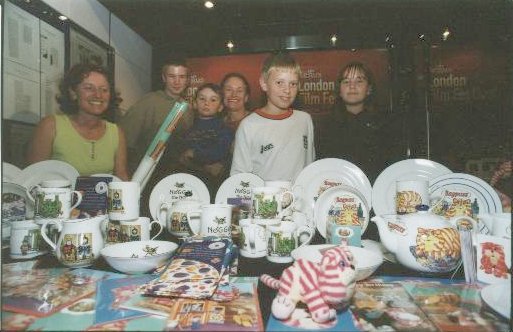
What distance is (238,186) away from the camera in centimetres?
141

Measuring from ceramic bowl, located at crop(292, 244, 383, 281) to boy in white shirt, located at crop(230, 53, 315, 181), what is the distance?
69cm

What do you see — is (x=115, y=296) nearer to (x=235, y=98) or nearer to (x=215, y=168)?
(x=215, y=168)

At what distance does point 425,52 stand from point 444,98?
24 cm

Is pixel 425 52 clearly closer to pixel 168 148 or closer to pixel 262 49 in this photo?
pixel 262 49

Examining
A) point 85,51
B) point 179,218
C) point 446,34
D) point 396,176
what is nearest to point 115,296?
point 179,218

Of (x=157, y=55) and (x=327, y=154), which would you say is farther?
(x=157, y=55)

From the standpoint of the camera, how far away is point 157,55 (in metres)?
1.75

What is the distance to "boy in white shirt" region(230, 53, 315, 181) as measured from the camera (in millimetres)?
1565

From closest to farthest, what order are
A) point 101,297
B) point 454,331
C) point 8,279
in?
point 454,331
point 101,297
point 8,279

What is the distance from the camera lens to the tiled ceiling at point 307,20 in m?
1.58

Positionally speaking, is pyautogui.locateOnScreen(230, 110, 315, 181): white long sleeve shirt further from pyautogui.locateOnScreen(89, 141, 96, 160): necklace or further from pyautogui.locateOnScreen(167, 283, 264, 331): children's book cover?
pyautogui.locateOnScreen(167, 283, 264, 331): children's book cover

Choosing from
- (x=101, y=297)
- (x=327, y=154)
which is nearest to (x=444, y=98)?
(x=327, y=154)

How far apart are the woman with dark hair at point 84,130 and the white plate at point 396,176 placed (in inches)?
44.8

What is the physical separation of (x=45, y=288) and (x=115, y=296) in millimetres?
187
